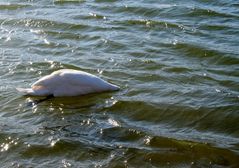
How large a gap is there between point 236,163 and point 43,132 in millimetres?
2628

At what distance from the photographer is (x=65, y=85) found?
8.67m

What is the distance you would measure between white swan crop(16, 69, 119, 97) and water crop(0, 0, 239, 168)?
0.13 meters

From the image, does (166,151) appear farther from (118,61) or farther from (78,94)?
(118,61)

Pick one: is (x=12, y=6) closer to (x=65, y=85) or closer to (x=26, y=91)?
(x=26, y=91)

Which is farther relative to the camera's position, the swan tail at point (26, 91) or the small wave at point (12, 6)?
the small wave at point (12, 6)

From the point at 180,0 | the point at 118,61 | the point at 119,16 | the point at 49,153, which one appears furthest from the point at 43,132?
the point at 180,0

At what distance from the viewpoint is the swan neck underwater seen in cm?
866

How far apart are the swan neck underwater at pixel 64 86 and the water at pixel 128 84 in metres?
0.12

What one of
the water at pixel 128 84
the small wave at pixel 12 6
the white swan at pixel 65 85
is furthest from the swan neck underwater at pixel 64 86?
the small wave at pixel 12 6

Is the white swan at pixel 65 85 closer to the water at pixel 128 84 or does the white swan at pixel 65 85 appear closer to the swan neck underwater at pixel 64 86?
the swan neck underwater at pixel 64 86

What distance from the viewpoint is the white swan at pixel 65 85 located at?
8.66 m

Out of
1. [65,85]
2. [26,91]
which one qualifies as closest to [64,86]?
[65,85]

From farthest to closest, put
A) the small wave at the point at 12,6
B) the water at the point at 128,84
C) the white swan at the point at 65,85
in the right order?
1. the small wave at the point at 12,6
2. the white swan at the point at 65,85
3. the water at the point at 128,84

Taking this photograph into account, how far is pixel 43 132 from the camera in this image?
24.2 feet
